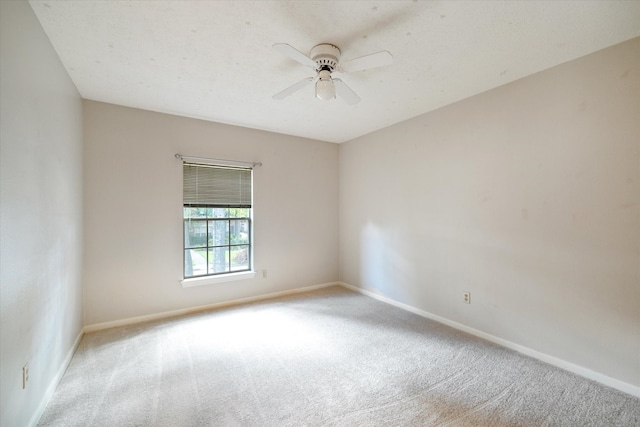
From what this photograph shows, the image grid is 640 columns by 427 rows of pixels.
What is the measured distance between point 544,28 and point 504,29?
0.26m

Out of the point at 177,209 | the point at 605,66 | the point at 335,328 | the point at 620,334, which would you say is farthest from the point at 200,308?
the point at 605,66

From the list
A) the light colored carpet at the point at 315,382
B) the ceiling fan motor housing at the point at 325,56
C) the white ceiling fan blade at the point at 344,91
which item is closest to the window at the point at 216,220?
the light colored carpet at the point at 315,382

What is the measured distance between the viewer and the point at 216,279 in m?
3.57

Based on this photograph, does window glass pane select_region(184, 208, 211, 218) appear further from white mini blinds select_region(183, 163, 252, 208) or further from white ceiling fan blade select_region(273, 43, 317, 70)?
white ceiling fan blade select_region(273, 43, 317, 70)

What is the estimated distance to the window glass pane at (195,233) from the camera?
11.3ft

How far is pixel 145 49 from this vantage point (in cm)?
202

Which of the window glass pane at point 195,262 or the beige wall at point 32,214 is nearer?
the beige wall at point 32,214

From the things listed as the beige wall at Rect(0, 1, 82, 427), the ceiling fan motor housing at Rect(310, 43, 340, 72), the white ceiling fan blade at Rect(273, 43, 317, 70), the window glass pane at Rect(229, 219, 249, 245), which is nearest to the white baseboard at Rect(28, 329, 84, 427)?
the beige wall at Rect(0, 1, 82, 427)

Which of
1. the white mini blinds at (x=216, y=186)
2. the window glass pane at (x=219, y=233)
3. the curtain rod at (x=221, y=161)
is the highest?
the curtain rod at (x=221, y=161)

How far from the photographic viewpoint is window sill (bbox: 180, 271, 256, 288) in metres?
3.41

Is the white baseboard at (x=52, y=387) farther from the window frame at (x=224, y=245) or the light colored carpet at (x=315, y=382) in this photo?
the window frame at (x=224, y=245)

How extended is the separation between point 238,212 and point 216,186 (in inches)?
17.8

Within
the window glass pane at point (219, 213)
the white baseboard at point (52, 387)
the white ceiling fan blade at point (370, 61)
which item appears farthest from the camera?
the window glass pane at point (219, 213)

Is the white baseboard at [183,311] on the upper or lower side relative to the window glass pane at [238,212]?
lower
